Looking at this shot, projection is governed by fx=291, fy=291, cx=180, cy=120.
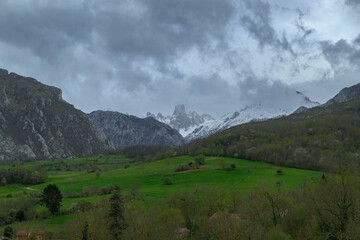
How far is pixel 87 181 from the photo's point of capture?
127750 millimetres

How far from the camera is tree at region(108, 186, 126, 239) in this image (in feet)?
157

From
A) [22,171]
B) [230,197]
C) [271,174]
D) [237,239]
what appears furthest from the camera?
[22,171]

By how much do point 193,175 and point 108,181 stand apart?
35.9 metres

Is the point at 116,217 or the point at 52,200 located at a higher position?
the point at 52,200

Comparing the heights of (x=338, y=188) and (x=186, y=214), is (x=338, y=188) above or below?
above

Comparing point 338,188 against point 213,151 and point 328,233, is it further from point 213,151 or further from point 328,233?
point 213,151

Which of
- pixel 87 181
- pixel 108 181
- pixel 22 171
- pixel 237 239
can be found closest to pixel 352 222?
pixel 237 239

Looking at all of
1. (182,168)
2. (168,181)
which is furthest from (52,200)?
(182,168)

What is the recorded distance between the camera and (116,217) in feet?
162

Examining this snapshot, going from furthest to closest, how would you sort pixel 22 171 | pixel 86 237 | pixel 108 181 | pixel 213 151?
pixel 213 151 → pixel 22 171 → pixel 108 181 → pixel 86 237

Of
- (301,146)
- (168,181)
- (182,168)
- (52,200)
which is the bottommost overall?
(168,181)

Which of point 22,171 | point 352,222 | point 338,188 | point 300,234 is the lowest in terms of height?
point 300,234

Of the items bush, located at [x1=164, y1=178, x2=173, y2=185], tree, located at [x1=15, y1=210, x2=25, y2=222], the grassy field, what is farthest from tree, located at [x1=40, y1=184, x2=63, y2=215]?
bush, located at [x1=164, y1=178, x2=173, y2=185]

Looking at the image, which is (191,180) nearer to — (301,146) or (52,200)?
(52,200)
